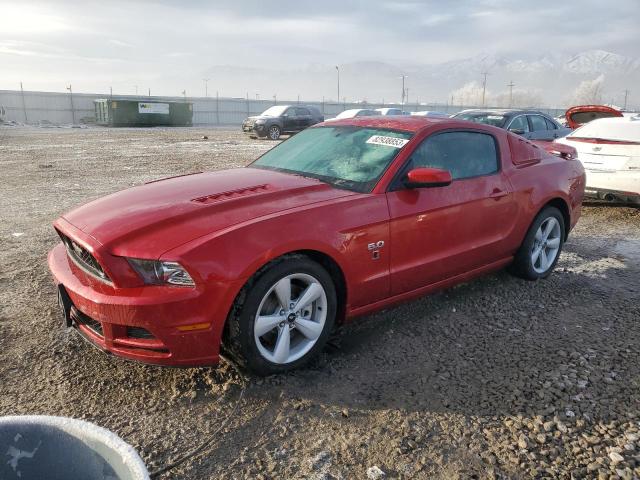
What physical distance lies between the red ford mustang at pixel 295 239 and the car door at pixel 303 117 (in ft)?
65.3

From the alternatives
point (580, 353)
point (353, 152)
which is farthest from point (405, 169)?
point (580, 353)

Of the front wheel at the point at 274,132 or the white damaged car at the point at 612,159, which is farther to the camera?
the front wheel at the point at 274,132

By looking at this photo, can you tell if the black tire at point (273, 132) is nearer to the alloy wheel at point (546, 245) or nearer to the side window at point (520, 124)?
the side window at point (520, 124)

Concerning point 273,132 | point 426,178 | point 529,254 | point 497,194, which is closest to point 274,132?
point 273,132

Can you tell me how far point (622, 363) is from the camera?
10.9 ft

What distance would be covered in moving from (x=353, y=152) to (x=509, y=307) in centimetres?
178

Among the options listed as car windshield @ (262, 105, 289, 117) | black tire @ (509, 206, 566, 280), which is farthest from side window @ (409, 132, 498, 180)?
car windshield @ (262, 105, 289, 117)

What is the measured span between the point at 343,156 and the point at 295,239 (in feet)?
3.82

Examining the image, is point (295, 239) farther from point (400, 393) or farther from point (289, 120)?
point (289, 120)

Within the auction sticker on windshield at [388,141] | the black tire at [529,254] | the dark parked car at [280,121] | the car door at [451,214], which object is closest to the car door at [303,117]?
the dark parked car at [280,121]

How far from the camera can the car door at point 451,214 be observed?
3.54m

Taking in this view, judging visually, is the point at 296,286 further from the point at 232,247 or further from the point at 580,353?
the point at 580,353

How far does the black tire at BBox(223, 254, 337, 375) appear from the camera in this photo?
284cm

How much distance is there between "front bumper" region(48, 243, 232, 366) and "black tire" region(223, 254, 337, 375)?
0.10 meters
